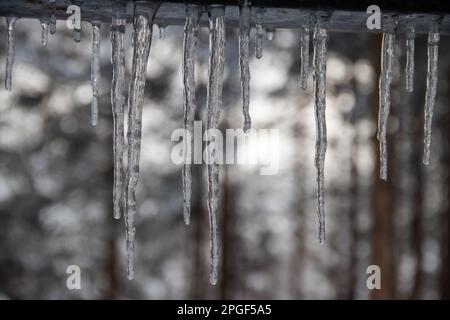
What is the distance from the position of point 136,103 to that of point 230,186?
5838 mm

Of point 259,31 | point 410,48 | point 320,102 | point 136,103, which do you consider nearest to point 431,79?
point 410,48

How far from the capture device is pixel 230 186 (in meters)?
7.04

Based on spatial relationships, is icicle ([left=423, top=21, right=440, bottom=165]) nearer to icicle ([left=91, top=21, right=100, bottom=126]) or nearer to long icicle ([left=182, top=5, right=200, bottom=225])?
long icicle ([left=182, top=5, right=200, bottom=225])

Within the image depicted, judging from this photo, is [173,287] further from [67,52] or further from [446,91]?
[446,91]

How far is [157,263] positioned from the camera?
23.4 ft

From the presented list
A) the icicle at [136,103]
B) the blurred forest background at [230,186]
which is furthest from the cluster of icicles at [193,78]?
the blurred forest background at [230,186]

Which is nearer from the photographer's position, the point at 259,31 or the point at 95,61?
the point at 259,31

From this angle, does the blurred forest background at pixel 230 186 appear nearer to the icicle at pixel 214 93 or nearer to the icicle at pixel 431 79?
the icicle at pixel 431 79

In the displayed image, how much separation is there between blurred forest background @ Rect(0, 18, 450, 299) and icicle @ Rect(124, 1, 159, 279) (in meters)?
5.17

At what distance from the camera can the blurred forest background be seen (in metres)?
6.36

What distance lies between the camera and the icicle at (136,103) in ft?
3.13

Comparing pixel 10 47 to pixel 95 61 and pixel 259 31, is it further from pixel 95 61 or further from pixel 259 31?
pixel 259 31
